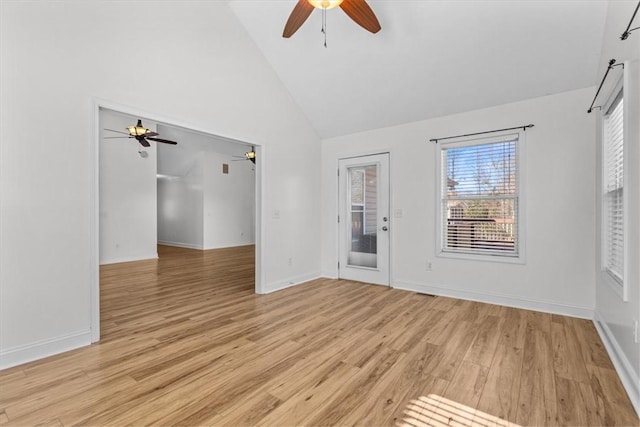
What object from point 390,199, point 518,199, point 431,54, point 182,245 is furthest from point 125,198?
point 518,199

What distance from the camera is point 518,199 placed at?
146 inches

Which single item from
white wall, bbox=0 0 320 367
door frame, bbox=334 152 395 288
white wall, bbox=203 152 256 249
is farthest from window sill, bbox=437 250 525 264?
white wall, bbox=203 152 256 249

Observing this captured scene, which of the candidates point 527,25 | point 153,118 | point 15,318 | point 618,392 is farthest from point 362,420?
point 527,25

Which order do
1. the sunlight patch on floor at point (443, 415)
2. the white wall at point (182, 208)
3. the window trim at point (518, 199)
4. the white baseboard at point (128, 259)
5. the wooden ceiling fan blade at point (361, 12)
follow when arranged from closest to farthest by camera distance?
the sunlight patch on floor at point (443, 415) → the wooden ceiling fan blade at point (361, 12) → the window trim at point (518, 199) → the white baseboard at point (128, 259) → the white wall at point (182, 208)

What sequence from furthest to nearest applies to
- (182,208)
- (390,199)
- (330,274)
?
(182,208) → (330,274) → (390,199)

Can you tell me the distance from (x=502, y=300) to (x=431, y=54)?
3.16 metres

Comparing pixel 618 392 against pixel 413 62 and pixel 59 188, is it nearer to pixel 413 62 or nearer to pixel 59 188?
pixel 413 62

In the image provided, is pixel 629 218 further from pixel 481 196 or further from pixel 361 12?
pixel 361 12

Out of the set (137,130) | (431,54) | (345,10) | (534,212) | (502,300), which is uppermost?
(431,54)

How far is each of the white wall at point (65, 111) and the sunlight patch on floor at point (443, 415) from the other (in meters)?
2.77

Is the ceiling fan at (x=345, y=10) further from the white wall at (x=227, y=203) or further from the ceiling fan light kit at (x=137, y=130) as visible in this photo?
the white wall at (x=227, y=203)

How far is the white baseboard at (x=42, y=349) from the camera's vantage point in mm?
2268

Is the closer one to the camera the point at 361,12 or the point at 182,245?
the point at 361,12

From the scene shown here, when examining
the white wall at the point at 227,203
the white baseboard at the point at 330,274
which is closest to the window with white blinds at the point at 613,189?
the white baseboard at the point at 330,274
